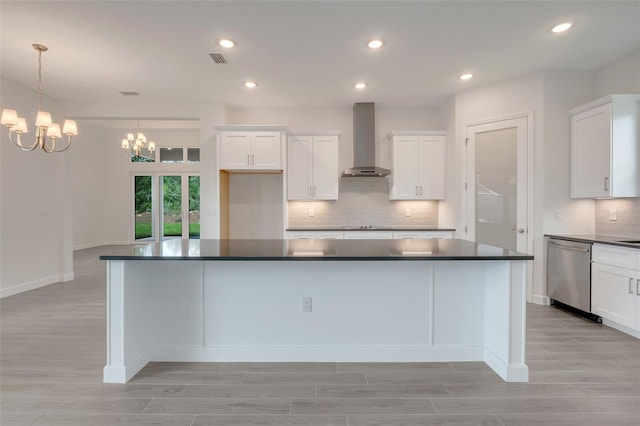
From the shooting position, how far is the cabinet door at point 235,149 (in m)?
5.14

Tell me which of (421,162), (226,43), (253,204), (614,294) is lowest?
(614,294)

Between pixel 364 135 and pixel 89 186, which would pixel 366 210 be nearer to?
pixel 364 135

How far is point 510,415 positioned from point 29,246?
617 cm

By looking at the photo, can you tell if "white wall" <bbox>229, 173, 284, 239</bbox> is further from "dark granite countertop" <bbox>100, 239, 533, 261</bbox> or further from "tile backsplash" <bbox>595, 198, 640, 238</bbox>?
"tile backsplash" <bbox>595, 198, 640, 238</bbox>

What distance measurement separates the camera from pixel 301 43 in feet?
11.4

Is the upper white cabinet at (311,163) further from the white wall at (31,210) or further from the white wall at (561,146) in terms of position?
the white wall at (31,210)

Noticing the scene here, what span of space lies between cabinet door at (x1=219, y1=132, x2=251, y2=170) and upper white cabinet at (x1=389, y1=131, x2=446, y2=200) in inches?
92.7

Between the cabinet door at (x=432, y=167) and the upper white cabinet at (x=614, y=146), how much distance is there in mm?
1912

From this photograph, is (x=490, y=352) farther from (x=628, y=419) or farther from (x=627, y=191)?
(x=627, y=191)

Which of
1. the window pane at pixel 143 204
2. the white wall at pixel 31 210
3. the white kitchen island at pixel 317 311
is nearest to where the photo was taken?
the white kitchen island at pixel 317 311

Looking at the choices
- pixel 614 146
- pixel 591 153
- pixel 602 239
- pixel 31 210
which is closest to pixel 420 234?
pixel 602 239

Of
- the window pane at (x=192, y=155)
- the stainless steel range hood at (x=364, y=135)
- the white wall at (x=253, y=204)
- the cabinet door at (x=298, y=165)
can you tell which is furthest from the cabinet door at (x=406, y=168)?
the window pane at (x=192, y=155)

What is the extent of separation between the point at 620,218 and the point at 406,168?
107 inches

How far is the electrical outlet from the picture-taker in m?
2.59
